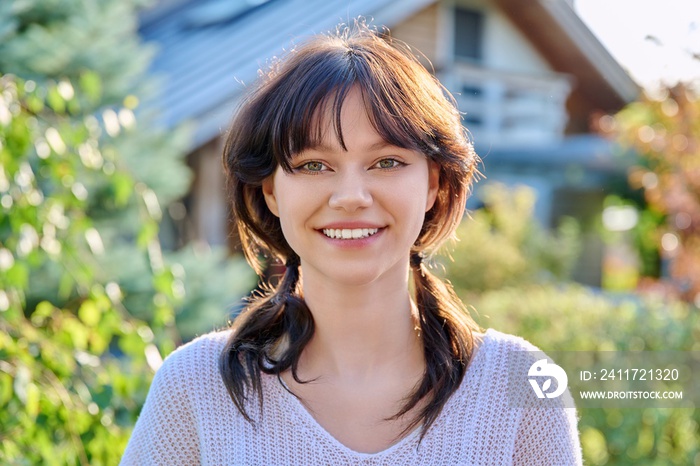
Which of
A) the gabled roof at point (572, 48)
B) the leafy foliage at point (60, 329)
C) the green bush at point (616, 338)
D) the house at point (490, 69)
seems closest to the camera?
the leafy foliage at point (60, 329)

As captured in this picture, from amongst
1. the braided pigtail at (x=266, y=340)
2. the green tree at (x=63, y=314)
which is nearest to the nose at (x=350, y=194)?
the braided pigtail at (x=266, y=340)

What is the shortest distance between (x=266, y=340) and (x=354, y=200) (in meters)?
0.45

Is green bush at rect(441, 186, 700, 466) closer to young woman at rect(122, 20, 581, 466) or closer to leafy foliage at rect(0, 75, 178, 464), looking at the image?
leafy foliage at rect(0, 75, 178, 464)

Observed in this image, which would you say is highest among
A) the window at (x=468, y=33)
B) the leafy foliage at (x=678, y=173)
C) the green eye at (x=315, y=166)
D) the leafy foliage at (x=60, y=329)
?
the green eye at (x=315, y=166)

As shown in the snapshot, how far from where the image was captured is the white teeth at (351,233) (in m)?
1.53

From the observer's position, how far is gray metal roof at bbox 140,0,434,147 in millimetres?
6129

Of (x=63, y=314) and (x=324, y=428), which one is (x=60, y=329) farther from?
(x=324, y=428)

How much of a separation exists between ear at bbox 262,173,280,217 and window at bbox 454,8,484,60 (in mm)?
11324

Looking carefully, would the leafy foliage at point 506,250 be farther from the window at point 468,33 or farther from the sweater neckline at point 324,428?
the sweater neckline at point 324,428

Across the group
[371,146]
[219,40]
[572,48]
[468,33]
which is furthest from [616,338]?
[468,33]

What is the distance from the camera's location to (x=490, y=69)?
1226cm

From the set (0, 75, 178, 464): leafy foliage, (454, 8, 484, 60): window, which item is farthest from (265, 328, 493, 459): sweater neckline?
(454, 8, 484, 60): window

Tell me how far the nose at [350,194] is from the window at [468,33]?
1151cm

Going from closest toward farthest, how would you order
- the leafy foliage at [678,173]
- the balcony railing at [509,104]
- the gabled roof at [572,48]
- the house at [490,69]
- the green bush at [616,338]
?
the green bush at [616,338]
the leafy foliage at [678,173]
the house at [490,69]
the gabled roof at [572,48]
the balcony railing at [509,104]
